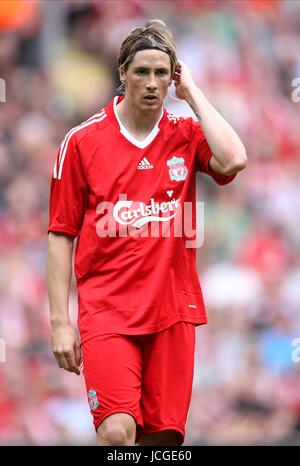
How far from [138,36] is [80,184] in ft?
2.40

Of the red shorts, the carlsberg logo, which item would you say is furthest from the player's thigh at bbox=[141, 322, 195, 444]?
the carlsberg logo

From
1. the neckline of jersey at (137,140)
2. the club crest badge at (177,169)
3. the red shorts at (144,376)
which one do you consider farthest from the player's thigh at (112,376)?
the neckline of jersey at (137,140)

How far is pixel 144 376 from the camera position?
5.32 meters

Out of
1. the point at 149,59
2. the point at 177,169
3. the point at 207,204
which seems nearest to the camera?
the point at 149,59

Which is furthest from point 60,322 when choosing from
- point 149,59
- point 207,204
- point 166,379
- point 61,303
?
point 207,204

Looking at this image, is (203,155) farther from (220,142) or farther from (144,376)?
(144,376)

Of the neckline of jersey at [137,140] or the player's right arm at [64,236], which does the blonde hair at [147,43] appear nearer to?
the neckline of jersey at [137,140]

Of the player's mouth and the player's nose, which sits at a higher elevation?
the player's nose

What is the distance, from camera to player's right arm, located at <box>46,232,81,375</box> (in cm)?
529

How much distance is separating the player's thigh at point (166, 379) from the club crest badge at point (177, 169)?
680mm

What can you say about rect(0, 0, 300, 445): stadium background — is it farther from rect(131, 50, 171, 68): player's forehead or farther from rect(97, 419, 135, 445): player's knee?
rect(131, 50, 171, 68): player's forehead

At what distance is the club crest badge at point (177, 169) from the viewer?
212 inches

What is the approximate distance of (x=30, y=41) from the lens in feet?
34.4

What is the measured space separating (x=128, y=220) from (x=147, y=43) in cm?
81
